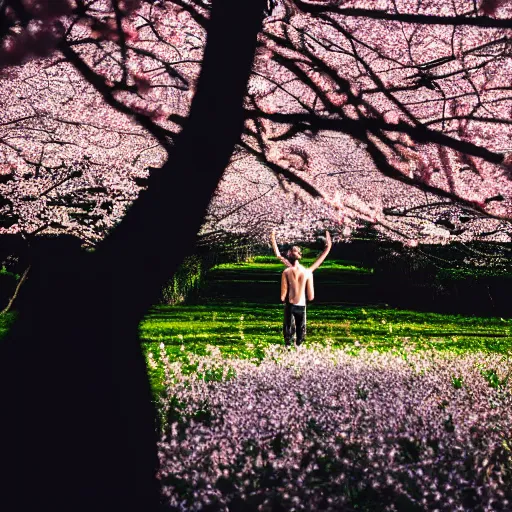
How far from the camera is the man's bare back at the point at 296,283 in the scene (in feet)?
35.0

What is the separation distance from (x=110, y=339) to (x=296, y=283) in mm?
6878

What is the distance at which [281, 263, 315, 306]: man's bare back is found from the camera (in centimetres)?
1066

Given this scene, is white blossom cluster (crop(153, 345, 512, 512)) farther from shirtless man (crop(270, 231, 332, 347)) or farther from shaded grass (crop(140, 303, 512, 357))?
shaded grass (crop(140, 303, 512, 357))

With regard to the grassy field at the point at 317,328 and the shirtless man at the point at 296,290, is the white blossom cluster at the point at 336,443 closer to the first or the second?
the grassy field at the point at 317,328

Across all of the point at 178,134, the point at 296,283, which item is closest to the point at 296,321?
the point at 296,283

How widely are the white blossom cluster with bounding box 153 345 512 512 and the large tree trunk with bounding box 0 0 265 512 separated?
0.75 metres

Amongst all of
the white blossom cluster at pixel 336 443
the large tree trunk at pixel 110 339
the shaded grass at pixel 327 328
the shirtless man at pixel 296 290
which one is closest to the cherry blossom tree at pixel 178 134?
the large tree trunk at pixel 110 339

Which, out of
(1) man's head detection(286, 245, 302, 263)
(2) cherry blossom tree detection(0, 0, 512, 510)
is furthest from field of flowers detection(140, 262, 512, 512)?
(1) man's head detection(286, 245, 302, 263)

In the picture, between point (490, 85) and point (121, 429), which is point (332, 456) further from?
point (490, 85)

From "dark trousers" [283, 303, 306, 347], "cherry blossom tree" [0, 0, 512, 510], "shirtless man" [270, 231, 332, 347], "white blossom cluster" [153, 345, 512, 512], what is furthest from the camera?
"dark trousers" [283, 303, 306, 347]

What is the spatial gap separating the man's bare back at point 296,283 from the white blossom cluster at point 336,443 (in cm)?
348

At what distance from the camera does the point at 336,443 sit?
523cm

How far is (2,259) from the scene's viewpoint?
2019 cm

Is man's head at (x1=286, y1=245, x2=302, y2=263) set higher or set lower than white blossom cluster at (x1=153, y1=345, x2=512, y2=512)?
higher
